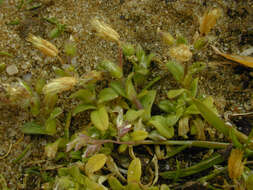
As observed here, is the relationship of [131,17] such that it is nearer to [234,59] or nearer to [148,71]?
[148,71]

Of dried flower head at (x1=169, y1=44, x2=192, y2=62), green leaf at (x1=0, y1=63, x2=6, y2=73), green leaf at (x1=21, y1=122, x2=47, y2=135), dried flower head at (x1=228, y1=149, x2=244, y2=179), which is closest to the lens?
dried flower head at (x1=228, y1=149, x2=244, y2=179)

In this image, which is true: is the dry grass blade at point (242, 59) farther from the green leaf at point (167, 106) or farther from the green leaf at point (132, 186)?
the green leaf at point (132, 186)

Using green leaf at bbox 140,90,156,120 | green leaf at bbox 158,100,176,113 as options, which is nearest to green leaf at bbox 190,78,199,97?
green leaf at bbox 158,100,176,113

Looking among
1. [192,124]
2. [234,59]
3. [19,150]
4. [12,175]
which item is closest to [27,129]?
[19,150]

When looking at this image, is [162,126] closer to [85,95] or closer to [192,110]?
[192,110]

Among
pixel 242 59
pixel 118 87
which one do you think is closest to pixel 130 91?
pixel 118 87

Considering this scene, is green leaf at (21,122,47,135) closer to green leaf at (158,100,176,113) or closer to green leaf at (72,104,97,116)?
green leaf at (72,104,97,116)
